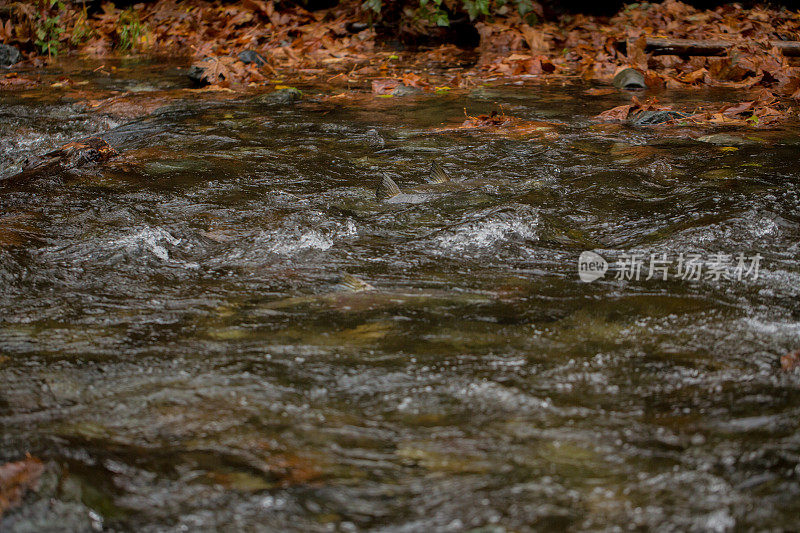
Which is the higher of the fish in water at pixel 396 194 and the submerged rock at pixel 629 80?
the submerged rock at pixel 629 80

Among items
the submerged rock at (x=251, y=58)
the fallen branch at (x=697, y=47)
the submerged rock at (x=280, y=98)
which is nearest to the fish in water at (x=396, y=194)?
the submerged rock at (x=280, y=98)

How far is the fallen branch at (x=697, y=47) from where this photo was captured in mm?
7234

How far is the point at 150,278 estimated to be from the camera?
8.45ft

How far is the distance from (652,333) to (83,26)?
10.2 metres

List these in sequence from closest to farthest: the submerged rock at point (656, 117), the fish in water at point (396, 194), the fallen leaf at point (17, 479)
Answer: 1. the fallen leaf at point (17, 479)
2. the fish in water at point (396, 194)
3. the submerged rock at point (656, 117)

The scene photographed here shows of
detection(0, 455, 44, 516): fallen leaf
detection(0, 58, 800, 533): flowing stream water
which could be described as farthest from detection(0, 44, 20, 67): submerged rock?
detection(0, 455, 44, 516): fallen leaf

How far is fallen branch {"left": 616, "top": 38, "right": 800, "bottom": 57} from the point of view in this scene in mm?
7234

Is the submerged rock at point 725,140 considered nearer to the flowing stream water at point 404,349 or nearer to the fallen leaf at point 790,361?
the flowing stream water at point 404,349

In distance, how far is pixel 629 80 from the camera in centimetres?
646

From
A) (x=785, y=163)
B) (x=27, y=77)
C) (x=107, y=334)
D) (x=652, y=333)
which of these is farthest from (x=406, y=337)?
(x=27, y=77)

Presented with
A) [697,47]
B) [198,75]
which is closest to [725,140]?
[697,47]

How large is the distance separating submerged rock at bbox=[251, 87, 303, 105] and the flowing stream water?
7.29 feet

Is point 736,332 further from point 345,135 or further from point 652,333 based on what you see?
point 345,135

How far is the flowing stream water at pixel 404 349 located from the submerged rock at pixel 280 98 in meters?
2.22
